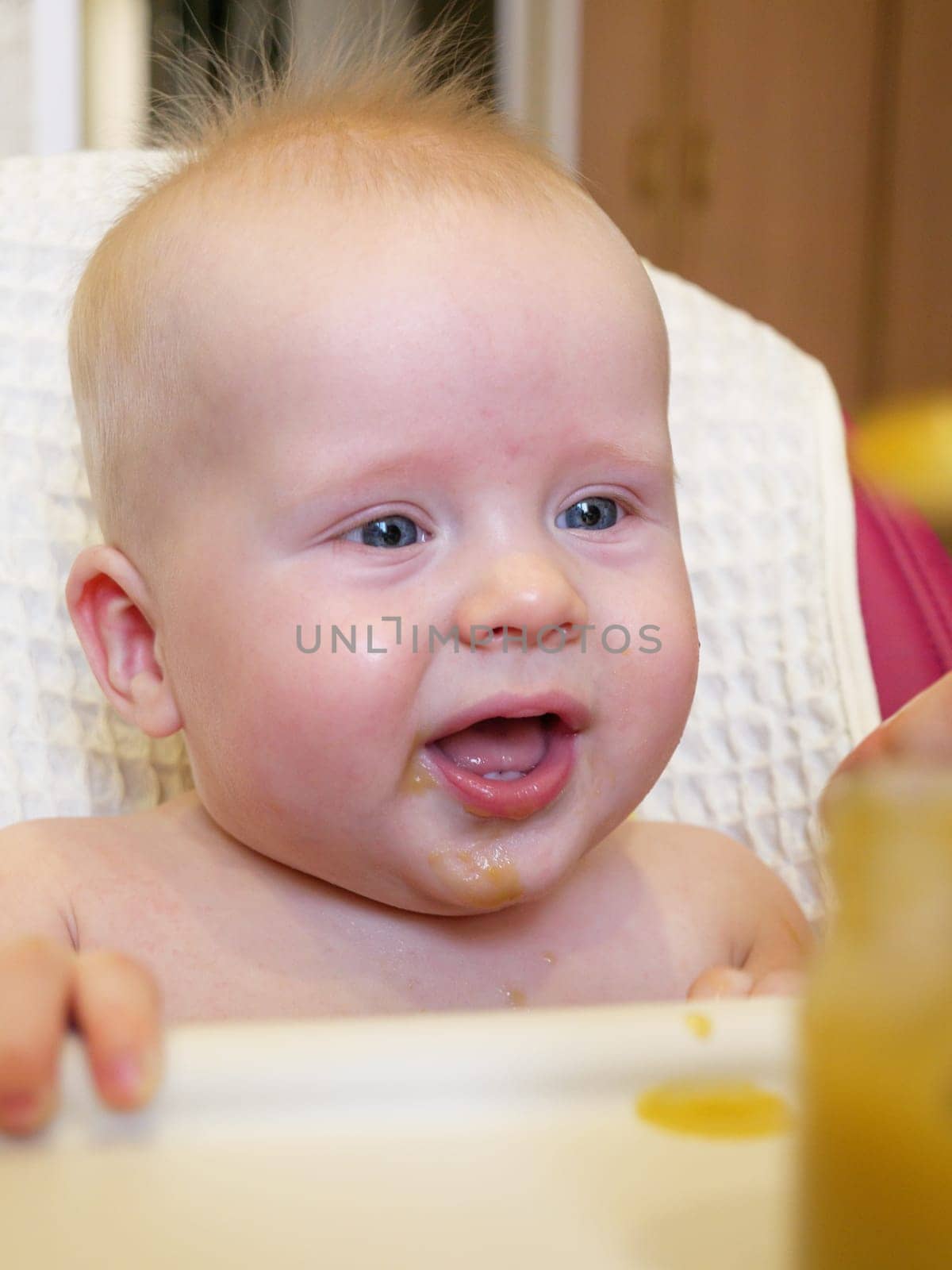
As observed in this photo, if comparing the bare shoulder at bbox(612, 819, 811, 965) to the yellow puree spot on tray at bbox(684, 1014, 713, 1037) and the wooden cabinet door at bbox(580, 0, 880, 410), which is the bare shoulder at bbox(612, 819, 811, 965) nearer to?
the yellow puree spot on tray at bbox(684, 1014, 713, 1037)

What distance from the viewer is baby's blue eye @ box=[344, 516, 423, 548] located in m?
0.72

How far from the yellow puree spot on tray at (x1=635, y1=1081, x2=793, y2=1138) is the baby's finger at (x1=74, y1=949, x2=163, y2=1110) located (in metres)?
0.15

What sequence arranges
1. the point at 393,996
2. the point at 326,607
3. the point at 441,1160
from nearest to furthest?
the point at 441,1160 → the point at 326,607 → the point at 393,996

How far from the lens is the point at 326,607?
72cm

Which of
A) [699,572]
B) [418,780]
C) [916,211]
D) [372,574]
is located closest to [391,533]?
[372,574]

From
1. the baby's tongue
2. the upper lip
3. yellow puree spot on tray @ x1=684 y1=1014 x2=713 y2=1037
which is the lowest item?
the baby's tongue

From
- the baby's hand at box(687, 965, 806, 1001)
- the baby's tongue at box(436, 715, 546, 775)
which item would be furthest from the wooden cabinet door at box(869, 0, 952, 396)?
the baby's tongue at box(436, 715, 546, 775)

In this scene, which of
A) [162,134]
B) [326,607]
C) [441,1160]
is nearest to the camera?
[441,1160]

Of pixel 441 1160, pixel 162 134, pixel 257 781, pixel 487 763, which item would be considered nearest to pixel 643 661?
pixel 487 763

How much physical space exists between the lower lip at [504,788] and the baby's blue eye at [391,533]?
107mm

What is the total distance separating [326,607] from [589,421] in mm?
171

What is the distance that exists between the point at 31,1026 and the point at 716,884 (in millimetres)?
588

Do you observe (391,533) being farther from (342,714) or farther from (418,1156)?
(418,1156)

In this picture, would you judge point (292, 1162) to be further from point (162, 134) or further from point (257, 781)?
point (162, 134)
